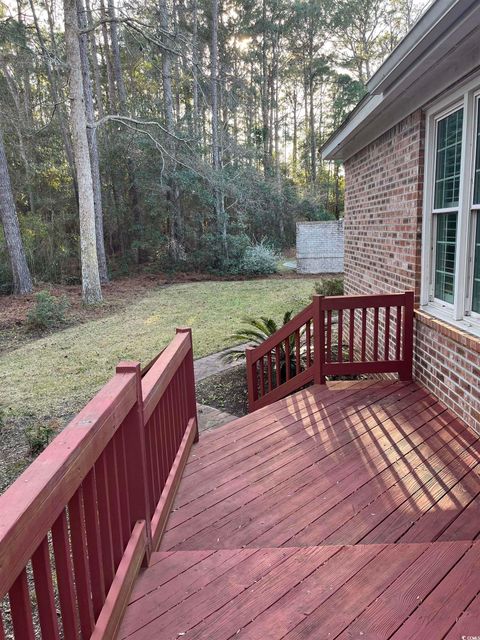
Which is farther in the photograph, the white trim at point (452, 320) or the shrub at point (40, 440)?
the shrub at point (40, 440)

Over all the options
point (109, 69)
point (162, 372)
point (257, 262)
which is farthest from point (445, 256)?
point (109, 69)

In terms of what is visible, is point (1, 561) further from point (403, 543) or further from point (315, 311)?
point (315, 311)

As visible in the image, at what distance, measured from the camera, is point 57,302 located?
1080 cm

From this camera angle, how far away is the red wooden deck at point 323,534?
1.65m

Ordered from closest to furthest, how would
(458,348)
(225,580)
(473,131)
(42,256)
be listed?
(225,580) → (473,131) → (458,348) → (42,256)

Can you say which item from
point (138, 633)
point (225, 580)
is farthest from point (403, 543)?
point (138, 633)

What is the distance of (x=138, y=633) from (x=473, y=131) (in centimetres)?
349

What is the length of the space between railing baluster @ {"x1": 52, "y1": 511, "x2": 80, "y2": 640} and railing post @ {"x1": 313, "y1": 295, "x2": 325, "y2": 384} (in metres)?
3.23

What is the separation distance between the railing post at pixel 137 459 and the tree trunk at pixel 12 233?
12488 mm

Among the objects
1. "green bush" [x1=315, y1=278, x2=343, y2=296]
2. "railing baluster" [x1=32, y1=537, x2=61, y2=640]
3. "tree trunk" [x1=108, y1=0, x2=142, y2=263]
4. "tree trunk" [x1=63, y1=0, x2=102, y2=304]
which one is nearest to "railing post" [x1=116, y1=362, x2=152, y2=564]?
"railing baluster" [x1=32, y1=537, x2=61, y2=640]

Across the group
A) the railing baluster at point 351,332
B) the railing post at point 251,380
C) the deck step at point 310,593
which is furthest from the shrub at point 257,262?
the deck step at point 310,593

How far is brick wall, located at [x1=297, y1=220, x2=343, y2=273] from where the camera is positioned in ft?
56.1

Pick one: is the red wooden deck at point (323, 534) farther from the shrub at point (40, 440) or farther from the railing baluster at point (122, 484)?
the shrub at point (40, 440)

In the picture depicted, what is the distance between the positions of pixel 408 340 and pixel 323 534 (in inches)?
97.5
